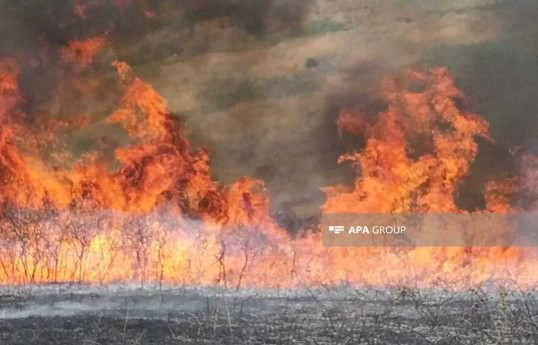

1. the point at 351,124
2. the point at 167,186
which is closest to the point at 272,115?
the point at 351,124

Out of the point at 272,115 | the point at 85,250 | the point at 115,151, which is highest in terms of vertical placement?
the point at 272,115

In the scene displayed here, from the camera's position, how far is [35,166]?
3.61 meters

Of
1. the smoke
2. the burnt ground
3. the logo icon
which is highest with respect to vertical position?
the smoke

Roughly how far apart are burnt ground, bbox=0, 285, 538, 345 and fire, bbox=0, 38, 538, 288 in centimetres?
8

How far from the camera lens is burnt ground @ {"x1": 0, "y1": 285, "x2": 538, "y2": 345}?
3293mm

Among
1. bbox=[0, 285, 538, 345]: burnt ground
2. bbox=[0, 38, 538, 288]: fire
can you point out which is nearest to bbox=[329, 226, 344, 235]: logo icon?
bbox=[0, 38, 538, 288]: fire

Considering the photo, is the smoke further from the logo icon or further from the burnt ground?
the burnt ground

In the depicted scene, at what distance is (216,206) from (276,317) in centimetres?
72

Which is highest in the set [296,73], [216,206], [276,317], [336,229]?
[296,73]

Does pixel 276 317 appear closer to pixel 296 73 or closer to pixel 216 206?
pixel 216 206

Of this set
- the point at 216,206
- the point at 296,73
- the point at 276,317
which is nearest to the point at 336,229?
the point at 276,317

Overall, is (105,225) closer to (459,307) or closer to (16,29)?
(16,29)

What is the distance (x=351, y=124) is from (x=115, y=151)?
141 centimetres

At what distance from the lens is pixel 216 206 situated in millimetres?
3512
